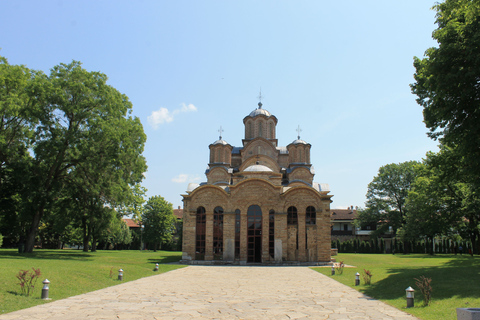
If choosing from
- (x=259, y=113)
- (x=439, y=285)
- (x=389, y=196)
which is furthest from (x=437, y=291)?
(x=389, y=196)

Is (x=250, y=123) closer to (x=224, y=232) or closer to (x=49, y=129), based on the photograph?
(x=224, y=232)

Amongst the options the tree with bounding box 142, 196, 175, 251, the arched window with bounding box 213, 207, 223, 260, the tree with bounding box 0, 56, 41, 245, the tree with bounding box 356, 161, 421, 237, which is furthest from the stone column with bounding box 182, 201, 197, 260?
the tree with bounding box 356, 161, 421, 237

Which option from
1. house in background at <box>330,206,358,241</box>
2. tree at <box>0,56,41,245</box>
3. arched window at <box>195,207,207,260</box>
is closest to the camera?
tree at <box>0,56,41,245</box>

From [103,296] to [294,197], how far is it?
20441 millimetres

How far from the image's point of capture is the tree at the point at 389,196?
49625 millimetres

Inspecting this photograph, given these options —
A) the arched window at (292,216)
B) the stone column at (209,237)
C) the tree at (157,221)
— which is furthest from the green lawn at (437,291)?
the tree at (157,221)

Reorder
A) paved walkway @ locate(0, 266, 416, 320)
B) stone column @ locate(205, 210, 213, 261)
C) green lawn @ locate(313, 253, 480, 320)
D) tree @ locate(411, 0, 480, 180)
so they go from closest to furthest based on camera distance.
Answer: paved walkway @ locate(0, 266, 416, 320) < green lawn @ locate(313, 253, 480, 320) < tree @ locate(411, 0, 480, 180) < stone column @ locate(205, 210, 213, 261)

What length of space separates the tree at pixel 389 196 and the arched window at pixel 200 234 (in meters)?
29.6

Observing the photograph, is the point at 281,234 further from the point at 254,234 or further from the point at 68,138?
the point at 68,138

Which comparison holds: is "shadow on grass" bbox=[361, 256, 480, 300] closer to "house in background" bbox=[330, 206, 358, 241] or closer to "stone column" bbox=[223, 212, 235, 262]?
"stone column" bbox=[223, 212, 235, 262]

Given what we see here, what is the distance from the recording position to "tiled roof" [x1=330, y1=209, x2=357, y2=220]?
201ft

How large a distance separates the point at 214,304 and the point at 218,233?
19.9 m

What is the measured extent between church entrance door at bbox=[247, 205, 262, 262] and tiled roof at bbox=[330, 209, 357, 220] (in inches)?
1331

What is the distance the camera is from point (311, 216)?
30.0 meters
